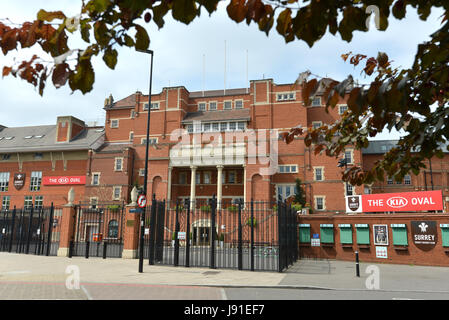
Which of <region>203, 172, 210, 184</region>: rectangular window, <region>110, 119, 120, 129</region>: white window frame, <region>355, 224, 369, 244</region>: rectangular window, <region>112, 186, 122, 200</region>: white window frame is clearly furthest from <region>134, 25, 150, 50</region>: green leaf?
<region>110, 119, 120, 129</region>: white window frame

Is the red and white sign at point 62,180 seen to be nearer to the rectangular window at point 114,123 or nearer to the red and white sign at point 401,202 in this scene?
the rectangular window at point 114,123

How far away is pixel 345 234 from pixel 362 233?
3.92 ft

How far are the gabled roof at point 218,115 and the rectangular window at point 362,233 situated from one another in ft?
76.6

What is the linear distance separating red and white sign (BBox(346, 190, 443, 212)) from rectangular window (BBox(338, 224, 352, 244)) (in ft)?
3.88

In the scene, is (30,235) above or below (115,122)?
below

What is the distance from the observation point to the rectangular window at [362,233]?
2252 cm

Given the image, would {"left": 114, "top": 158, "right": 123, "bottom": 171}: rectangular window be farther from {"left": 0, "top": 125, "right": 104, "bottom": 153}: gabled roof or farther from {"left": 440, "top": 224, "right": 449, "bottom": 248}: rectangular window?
{"left": 440, "top": 224, "right": 449, "bottom": 248}: rectangular window

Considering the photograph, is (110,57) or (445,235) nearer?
(110,57)

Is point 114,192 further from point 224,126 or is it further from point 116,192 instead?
point 224,126

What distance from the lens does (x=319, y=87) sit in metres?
2.46

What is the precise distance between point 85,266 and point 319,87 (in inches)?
638

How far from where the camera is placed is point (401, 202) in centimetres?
2198

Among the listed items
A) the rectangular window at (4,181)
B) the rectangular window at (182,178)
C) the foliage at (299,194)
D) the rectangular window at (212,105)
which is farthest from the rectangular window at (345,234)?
the rectangular window at (4,181)

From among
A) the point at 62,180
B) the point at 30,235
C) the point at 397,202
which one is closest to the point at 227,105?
the point at 62,180
